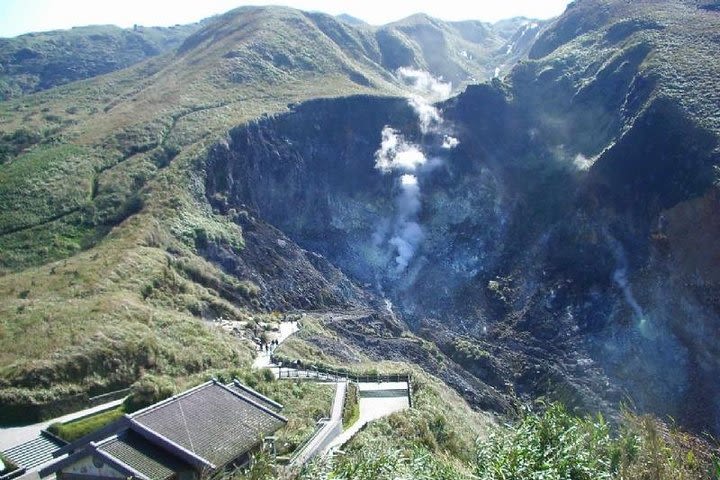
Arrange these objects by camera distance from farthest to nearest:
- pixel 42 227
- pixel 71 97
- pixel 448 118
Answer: pixel 71 97 < pixel 448 118 < pixel 42 227

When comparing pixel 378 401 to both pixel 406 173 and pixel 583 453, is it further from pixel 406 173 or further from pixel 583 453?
pixel 406 173

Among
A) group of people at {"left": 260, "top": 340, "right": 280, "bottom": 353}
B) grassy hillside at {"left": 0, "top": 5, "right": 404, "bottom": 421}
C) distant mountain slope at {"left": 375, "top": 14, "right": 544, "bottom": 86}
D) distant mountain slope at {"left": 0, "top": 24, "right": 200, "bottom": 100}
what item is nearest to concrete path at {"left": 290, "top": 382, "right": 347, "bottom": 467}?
grassy hillside at {"left": 0, "top": 5, "right": 404, "bottom": 421}

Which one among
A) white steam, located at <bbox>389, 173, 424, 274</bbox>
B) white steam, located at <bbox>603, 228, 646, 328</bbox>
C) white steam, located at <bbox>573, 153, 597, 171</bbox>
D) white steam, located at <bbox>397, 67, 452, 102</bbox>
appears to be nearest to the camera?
white steam, located at <bbox>603, 228, 646, 328</bbox>

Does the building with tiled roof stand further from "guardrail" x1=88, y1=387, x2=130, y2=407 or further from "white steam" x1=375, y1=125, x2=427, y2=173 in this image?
"white steam" x1=375, y1=125, x2=427, y2=173

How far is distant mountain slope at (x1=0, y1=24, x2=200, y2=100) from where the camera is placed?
5054 inches

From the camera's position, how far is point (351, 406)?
30.3 metres

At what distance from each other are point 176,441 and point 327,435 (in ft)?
23.1

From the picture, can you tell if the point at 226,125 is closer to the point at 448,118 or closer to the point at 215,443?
the point at 448,118

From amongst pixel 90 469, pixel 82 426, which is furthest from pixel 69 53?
pixel 90 469

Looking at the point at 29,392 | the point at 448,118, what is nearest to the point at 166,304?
the point at 29,392

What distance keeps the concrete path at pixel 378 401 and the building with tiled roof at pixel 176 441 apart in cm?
594

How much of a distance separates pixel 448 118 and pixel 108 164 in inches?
1572

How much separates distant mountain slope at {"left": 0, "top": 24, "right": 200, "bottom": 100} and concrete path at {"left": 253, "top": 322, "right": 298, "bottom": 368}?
9640 centimetres

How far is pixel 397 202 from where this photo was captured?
6962 centimetres
